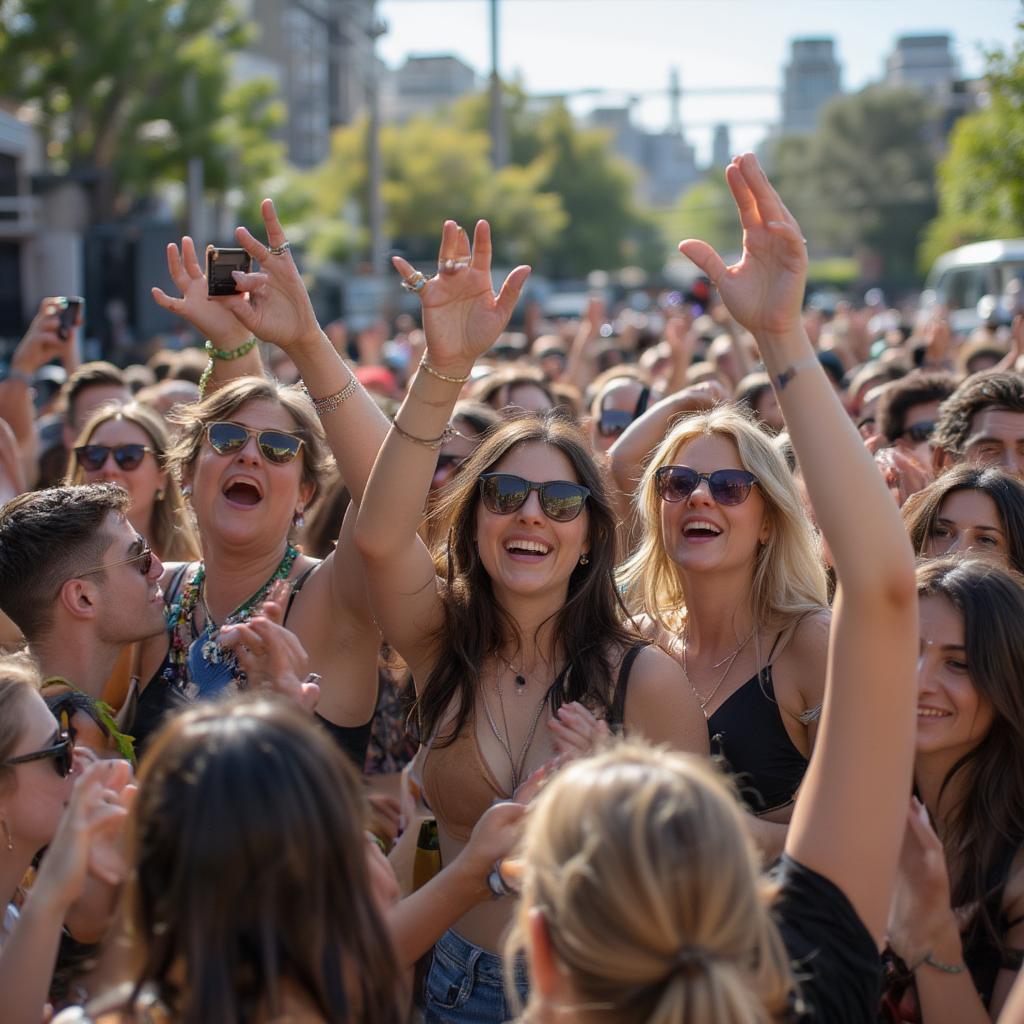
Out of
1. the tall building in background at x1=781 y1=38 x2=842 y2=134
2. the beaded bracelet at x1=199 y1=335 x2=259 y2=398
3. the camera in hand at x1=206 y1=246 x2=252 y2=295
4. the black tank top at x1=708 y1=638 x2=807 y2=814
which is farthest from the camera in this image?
the tall building in background at x1=781 y1=38 x2=842 y2=134

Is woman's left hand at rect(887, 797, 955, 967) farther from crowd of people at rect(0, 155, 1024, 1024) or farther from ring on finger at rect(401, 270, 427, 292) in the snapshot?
ring on finger at rect(401, 270, 427, 292)

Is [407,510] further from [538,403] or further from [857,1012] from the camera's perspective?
[538,403]

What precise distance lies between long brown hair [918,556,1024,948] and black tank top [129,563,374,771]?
1.42 m

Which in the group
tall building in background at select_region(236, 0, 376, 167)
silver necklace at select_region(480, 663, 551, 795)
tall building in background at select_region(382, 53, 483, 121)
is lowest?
silver necklace at select_region(480, 663, 551, 795)

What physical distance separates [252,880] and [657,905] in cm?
54

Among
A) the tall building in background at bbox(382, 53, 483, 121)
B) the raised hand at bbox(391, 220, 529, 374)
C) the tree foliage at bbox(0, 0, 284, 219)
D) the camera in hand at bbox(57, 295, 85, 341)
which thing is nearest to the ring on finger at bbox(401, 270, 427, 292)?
the raised hand at bbox(391, 220, 529, 374)

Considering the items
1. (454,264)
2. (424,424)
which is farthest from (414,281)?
(424,424)

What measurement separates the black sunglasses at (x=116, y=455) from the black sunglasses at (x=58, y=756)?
2340 millimetres

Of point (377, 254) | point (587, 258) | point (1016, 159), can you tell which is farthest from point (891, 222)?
point (1016, 159)

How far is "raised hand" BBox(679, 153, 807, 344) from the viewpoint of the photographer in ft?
7.58

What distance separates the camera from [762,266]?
2387 mm

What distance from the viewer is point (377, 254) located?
73.0 ft

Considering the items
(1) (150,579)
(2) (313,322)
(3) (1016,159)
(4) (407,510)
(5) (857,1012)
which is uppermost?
(3) (1016,159)

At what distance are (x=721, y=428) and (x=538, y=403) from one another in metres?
2.63
